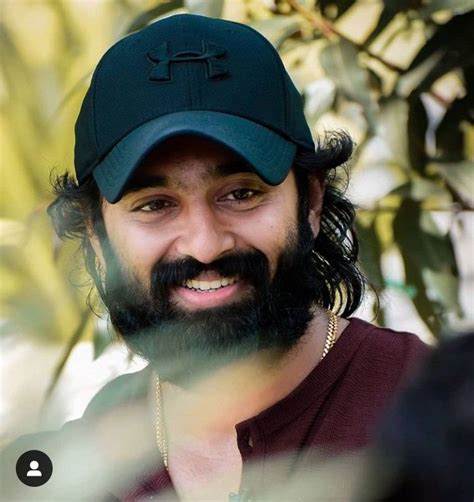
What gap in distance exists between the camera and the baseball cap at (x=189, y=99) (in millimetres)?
1036

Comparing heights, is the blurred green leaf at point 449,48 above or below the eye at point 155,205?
below

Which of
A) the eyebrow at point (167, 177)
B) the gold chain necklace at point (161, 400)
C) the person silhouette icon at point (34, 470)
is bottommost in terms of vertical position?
the person silhouette icon at point (34, 470)

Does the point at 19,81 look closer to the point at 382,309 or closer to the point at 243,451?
the point at 382,309

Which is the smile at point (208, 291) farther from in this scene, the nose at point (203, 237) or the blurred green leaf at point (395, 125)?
the blurred green leaf at point (395, 125)

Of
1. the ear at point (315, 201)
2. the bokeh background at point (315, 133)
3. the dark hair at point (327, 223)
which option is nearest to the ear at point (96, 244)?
the dark hair at point (327, 223)

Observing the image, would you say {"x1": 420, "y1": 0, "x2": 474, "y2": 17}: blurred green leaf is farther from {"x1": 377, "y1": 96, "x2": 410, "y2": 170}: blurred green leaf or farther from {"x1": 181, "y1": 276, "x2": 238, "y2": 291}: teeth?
{"x1": 181, "y1": 276, "x2": 238, "y2": 291}: teeth

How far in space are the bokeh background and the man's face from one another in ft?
1.64

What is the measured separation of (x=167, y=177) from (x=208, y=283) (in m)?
Answer: 0.11

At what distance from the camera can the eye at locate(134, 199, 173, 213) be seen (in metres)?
1.08

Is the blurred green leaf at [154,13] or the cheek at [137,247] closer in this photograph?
the cheek at [137,247]

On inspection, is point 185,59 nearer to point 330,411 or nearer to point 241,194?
point 241,194

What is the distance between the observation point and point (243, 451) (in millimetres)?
1061

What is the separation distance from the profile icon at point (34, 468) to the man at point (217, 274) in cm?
13

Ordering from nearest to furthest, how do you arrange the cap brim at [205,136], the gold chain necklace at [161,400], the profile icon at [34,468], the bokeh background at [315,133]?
the cap brim at [205,136], the gold chain necklace at [161,400], the profile icon at [34,468], the bokeh background at [315,133]
